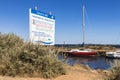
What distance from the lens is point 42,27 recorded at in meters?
18.0

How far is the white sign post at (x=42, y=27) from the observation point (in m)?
16.6

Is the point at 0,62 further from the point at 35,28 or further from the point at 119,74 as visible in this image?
the point at 119,74

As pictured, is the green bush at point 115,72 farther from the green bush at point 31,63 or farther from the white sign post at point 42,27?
the white sign post at point 42,27

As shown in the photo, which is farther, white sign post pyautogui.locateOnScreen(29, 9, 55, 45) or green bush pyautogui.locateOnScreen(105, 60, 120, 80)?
white sign post pyautogui.locateOnScreen(29, 9, 55, 45)

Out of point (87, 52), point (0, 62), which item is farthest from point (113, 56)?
point (0, 62)

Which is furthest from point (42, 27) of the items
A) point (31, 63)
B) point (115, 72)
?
point (115, 72)

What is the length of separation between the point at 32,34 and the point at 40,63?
496 cm

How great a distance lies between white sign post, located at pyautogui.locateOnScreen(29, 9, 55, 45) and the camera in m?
16.6

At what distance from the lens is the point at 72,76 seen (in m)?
11.7

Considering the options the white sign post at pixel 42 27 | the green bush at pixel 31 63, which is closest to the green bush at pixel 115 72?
the green bush at pixel 31 63

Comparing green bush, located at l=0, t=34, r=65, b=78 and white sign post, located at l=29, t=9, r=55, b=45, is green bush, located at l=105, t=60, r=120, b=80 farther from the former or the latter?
white sign post, located at l=29, t=9, r=55, b=45

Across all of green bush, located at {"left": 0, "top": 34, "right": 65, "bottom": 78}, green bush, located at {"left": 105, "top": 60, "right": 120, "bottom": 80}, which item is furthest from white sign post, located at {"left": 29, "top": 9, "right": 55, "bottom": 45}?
green bush, located at {"left": 105, "top": 60, "right": 120, "bottom": 80}

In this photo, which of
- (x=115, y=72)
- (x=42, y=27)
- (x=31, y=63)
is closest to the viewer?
(x=115, y=72)

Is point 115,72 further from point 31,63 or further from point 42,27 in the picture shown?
point 42,27
